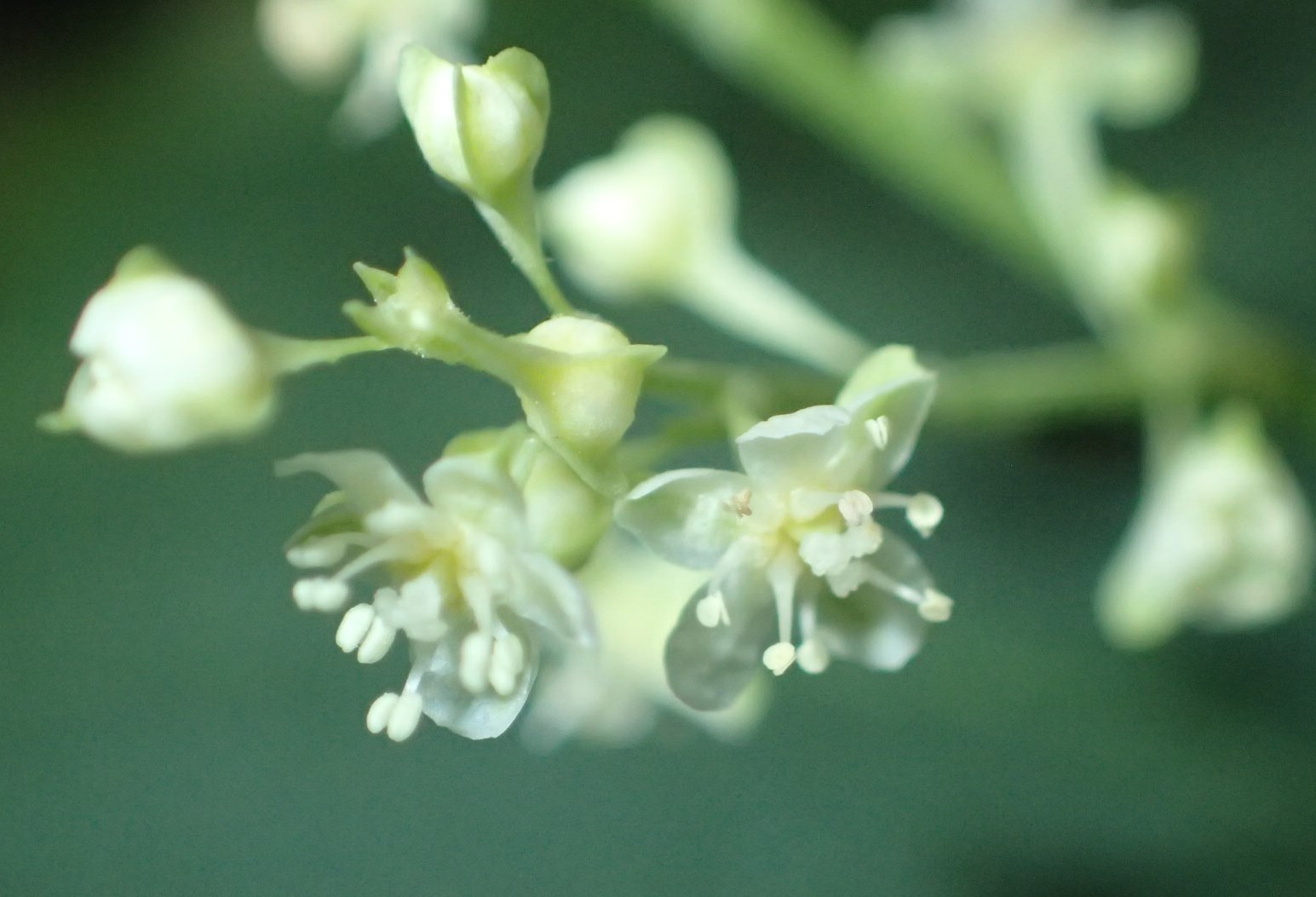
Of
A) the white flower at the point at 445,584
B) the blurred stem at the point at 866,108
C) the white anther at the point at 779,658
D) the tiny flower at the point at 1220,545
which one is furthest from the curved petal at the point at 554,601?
the blurred stem at the point at 866,108

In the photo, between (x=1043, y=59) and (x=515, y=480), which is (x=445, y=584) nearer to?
(x=515, y=480)

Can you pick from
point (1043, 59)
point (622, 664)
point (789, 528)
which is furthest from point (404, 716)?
point (1043, 59)

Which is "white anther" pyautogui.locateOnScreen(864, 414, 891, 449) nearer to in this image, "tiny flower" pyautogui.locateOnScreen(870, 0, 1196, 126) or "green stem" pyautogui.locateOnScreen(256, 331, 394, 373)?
"green stem" pyautogui.locateOnScreen(256, 331, 394, 373)

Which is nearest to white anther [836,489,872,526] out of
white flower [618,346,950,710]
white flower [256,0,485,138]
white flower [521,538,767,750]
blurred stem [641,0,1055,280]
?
white flower [618,346,950,710]

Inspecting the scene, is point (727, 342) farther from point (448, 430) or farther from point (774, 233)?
point (448, 430)

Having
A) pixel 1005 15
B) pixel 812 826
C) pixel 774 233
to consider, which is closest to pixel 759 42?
pixel 1005 15

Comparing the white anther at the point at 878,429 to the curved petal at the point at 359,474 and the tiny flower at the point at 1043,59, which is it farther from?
the tiny flower at the point at 1043,59
